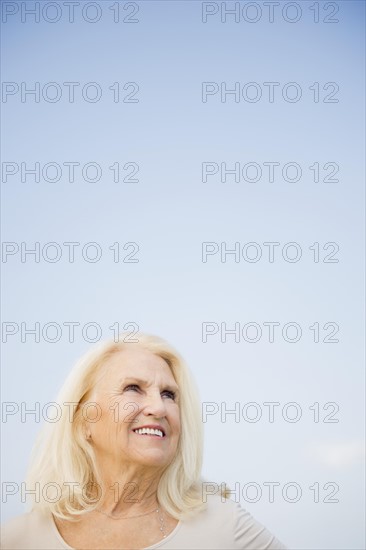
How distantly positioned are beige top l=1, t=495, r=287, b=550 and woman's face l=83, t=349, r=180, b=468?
281 mm

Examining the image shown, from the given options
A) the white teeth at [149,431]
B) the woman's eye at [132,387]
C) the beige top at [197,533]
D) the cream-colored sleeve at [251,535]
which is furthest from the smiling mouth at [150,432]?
the cream-colored sleeve at [251,535]

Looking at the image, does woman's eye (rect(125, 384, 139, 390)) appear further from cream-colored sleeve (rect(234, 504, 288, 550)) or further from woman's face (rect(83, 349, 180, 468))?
cream-colored sleeve (rect(234, 504, 288, 550))

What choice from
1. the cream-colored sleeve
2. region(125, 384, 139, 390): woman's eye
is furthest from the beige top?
region(125, 384, 139, 390): woman's eye

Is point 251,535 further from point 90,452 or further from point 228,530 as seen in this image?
point 90,452

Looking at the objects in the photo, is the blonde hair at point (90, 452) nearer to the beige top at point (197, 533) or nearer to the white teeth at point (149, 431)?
the beige top at point (197, 533)

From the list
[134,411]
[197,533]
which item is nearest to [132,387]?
[134,411]

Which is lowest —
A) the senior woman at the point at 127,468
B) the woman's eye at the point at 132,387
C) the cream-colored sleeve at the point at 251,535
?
the cream-colored sleeve at the point at 251,535

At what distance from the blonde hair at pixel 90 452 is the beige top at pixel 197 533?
5 cm

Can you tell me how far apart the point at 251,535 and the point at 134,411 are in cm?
70

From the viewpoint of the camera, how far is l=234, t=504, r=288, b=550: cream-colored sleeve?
9.12 feet

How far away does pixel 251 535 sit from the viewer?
2801 mm

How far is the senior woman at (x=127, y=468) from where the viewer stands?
2.74m

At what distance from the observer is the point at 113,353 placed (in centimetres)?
296

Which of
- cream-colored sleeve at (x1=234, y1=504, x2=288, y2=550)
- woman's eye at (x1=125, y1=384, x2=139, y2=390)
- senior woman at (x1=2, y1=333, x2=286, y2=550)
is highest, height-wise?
woman's eye at (x1=125, y1=384, x2=139, y2=390)
